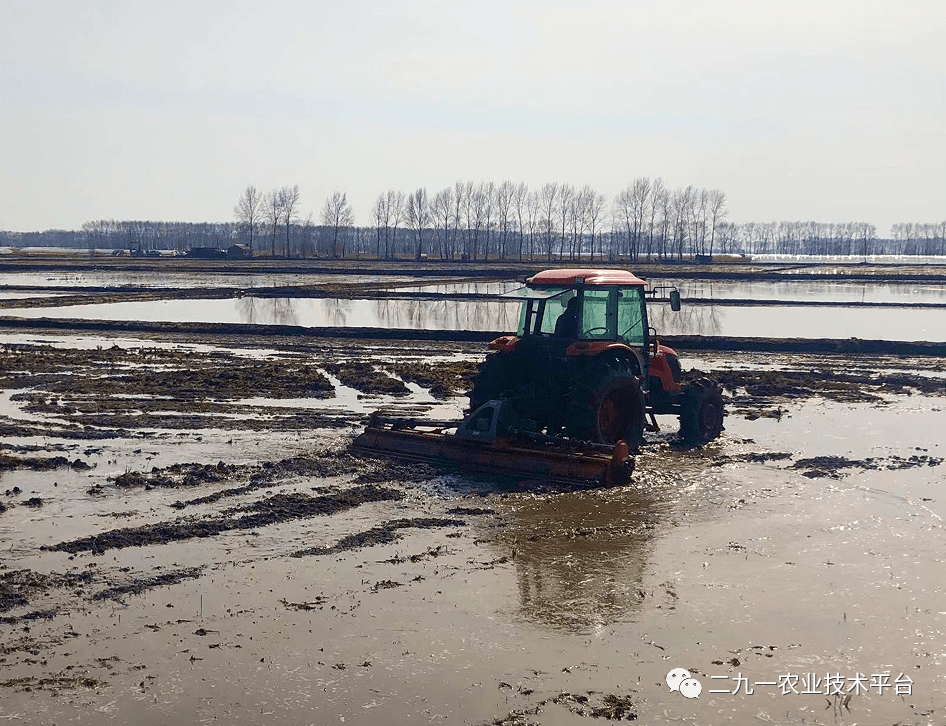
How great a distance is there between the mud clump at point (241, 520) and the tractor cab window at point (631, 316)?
4.36 metres

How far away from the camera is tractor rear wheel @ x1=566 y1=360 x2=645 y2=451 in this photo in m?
13.0

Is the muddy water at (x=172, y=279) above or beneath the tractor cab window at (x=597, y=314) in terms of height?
beneath

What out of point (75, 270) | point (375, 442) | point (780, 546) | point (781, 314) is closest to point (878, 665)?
point (780, 546)

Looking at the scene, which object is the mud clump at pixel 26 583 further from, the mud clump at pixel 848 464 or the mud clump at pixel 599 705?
the mud clump at pixel 848 464

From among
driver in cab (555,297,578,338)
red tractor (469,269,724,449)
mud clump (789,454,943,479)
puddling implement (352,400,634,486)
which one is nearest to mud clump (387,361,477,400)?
red tractor (469,269,724,449)

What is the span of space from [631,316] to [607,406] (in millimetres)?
1640

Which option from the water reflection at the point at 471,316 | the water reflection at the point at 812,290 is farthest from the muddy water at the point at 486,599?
the water reflection at the point at 812,290

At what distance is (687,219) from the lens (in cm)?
14138

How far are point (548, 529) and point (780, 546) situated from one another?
237 centimetres

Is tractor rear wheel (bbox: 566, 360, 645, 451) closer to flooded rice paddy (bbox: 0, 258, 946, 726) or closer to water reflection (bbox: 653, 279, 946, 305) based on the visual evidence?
flooded rice paddy (bbox: 0, 258, 946, 726)

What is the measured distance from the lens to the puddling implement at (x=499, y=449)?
40.0 feet

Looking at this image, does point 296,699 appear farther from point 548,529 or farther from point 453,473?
point 453,473

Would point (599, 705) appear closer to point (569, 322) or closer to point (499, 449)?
point (499, 449)

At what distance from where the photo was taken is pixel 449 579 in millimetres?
9211
